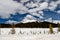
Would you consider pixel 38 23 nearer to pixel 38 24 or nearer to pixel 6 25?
pixel 38 24

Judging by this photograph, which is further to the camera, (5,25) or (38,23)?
(38,23)

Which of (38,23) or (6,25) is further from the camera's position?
(38,23)

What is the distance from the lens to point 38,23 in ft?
421

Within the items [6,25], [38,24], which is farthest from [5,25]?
[38,24]

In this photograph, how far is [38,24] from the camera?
407 ft

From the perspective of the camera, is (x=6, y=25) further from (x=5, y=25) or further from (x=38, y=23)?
(x=38, y=23)

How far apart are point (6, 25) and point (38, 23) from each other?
25951 millimetres

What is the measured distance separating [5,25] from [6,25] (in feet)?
3.52

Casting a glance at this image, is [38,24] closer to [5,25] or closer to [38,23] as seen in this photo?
[38,23]

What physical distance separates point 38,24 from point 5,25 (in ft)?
80.7

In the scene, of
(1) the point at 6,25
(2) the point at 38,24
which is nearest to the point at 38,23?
(2) the point at 38,24

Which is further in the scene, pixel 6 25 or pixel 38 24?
pixel 38 24

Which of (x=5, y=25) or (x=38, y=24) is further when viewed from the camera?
(x=38, y=24)

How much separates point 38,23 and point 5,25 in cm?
2691
